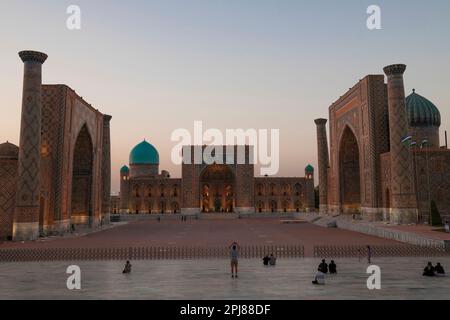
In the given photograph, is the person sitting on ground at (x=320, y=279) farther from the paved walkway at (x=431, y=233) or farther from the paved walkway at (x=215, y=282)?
the paved walkway at (x=431, y=233)

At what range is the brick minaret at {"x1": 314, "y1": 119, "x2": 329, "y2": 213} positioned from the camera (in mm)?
59406

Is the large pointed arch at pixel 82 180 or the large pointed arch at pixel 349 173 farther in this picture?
the large pointed arch at pixel 349 173

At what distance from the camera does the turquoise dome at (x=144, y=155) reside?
88688 mm

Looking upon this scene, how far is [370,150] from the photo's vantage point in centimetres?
4259

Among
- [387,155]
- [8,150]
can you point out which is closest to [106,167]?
[8,150]

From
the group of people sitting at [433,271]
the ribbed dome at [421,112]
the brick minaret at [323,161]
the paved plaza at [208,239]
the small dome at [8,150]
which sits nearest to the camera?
the group of people sitting at [433,271]

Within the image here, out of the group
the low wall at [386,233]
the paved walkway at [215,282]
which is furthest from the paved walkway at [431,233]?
the paved walkway at [215,282]

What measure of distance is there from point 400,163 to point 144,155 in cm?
6207

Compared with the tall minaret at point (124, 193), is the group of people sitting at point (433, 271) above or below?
below

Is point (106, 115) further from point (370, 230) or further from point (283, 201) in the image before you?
point (283, 201)

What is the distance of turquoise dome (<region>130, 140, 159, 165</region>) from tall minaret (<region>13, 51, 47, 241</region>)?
5713 centimetres

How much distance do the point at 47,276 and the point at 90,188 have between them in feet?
98.7

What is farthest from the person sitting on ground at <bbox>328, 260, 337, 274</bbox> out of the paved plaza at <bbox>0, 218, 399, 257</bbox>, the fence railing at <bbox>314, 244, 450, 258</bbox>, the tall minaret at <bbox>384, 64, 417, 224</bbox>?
the tall minaret at <bbox>384, 64, 417, 224</bbox>

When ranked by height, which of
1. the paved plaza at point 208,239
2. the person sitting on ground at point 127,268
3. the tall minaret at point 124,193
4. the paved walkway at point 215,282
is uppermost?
the tall minaret at point 124,193
